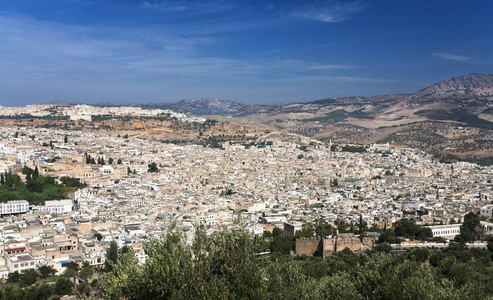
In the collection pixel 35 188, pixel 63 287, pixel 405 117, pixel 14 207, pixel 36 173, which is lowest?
pixel 63 287

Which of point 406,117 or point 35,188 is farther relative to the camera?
point 406,117

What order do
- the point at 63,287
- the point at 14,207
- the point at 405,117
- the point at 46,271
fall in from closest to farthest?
1. the point at 63,287
2. the point at 46,271
3. the point at 14,207
4. the point at 405,117

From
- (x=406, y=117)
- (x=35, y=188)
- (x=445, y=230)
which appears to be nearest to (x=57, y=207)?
(x=35, y=188)

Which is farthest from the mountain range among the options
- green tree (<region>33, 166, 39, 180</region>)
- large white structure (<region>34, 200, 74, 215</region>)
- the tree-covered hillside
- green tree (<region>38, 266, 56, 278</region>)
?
the tree-covered hillside

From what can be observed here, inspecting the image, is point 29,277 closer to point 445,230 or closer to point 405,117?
point 445,230

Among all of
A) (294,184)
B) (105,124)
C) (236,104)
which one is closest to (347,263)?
(294,184)

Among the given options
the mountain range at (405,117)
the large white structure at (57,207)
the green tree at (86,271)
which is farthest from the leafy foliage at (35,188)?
the mountain range at (405,117)

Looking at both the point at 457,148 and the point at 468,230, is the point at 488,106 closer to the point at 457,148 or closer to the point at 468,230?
the point at 457,148

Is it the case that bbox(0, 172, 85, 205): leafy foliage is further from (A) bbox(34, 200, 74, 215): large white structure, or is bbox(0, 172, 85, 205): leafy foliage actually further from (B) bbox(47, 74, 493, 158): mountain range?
(B) bbox(47, 74, 493, 158): mountain range

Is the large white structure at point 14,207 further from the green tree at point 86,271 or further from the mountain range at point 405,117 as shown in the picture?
the mountain range at point 405,117
